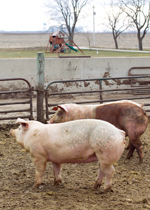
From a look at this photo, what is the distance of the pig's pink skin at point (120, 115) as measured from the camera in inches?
183

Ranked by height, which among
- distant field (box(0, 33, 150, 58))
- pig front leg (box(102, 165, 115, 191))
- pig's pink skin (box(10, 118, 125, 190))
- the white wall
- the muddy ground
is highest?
distant field (box(0, 33, 150, 58))

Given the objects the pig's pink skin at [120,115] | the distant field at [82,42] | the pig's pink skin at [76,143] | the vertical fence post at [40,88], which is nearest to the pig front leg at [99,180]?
the pig's pink skin at [76,143]

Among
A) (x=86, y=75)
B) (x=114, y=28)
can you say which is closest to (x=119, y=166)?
(x=86, y=75)

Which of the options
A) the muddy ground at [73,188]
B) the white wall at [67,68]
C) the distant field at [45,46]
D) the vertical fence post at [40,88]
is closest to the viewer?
the muddy ground at [73,188]

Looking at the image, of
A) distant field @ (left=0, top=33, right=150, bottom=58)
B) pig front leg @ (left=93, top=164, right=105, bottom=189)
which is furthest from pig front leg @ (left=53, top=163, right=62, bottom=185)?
distant field @ (left=0, top=33, right=150, bottom=58)

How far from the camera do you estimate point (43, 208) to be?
3.21m

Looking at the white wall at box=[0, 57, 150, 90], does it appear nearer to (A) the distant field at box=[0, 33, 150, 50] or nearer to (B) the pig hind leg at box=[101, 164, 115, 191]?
(B) the pig hind leg at box=[101, 164, 115, 191]

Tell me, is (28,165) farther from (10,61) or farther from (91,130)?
(10,61)

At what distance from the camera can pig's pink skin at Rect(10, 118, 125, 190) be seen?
342 centimetres

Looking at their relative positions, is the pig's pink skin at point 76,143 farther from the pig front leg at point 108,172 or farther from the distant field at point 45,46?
the distant field at point 45,46

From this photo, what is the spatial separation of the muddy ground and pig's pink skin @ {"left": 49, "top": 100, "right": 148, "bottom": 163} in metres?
0.47

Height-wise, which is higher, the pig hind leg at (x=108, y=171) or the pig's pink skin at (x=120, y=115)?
the pig's pink skin at (x=120, y=115)

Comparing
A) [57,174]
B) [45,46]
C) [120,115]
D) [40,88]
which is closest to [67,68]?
[40,88]

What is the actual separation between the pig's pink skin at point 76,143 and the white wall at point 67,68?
653 centimetres
